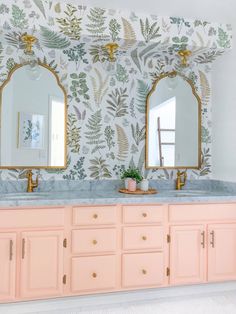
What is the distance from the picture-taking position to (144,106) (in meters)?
3.18

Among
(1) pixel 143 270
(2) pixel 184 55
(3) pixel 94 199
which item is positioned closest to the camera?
(3) pixel 94 199

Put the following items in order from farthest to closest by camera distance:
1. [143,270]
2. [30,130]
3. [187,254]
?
[30,130] < [187,254] < [143,270]

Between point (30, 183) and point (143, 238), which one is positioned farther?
point (30, 183)

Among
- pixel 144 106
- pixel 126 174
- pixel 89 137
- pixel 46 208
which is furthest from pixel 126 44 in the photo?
pixel 46 208

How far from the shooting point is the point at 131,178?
2896mm

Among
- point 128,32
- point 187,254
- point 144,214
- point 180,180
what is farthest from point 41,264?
point 128,32

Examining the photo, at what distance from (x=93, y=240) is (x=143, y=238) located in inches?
15.9

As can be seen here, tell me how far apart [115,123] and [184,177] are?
0.89 m

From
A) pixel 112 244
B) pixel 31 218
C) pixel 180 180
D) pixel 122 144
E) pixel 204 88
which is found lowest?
pixel 112 244

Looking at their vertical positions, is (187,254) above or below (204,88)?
below

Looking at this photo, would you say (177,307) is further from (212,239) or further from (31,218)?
(31,218)

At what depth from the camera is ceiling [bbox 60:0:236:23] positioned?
2625 millimetres

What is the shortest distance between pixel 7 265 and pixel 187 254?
1415mm

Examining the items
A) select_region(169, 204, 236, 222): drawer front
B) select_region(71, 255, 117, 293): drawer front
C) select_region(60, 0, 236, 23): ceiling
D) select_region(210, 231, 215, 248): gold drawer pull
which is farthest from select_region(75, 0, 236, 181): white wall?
select_region(71, 255, 117, 293): drawer front
